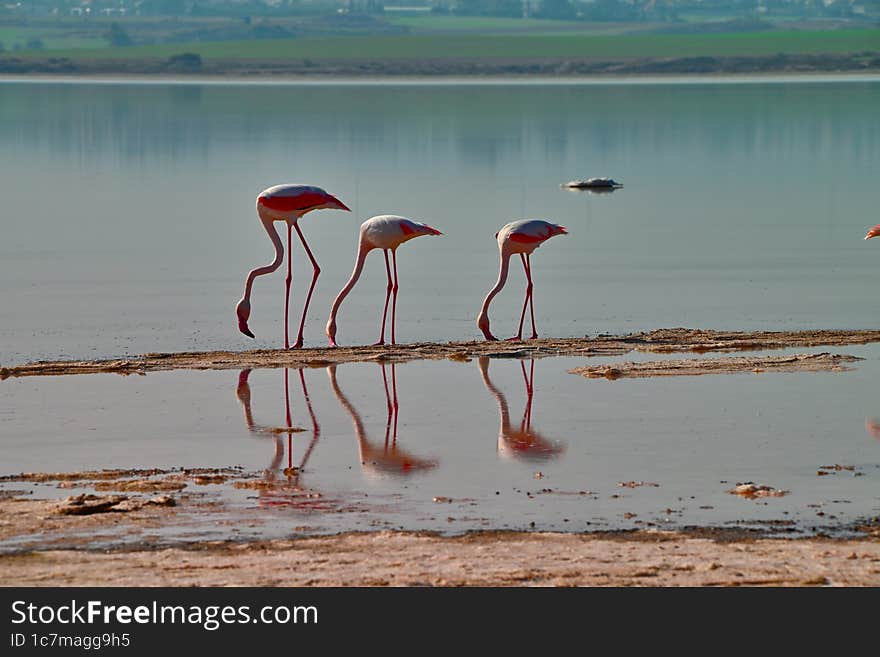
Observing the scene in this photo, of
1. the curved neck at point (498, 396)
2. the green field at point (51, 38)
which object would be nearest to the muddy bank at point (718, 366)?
the curved neck at point (498, 396)

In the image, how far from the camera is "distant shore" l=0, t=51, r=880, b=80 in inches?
3752

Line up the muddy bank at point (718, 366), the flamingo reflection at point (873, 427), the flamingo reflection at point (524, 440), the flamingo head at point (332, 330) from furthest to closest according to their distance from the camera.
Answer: the flamingo head at point (332, 330)
the muddy bank at point (718, 366)
the flamingo reflection at point (873, 427)
the flamingo reflection at point (524, 440)

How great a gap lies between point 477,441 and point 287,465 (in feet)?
4.89

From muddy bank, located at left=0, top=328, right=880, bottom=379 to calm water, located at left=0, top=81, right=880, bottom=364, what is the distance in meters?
0.66

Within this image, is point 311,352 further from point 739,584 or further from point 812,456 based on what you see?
point 739,584

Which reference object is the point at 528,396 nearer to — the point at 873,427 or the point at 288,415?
the point at 288,415

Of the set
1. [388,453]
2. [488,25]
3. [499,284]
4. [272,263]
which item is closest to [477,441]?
[388,453]

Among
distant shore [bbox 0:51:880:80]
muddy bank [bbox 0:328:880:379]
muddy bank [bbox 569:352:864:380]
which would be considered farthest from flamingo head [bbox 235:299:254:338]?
distant shore [bbox 0:51:880:80]

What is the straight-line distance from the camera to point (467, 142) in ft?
143

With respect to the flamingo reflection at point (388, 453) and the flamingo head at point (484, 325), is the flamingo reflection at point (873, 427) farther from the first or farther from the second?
the flamingo head at point (484, 325)

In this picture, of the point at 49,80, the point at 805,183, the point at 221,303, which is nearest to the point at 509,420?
the point at 221,303

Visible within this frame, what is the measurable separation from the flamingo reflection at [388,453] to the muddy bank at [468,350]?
1.61 metres

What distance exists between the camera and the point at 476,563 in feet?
28.1

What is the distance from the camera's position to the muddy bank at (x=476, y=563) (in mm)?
8180
